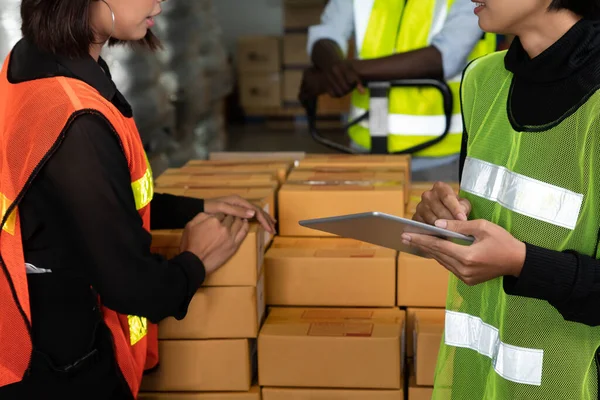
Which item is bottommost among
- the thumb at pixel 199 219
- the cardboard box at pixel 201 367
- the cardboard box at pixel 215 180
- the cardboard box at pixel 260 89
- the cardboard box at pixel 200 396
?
the cardboard box at pixel 260 89

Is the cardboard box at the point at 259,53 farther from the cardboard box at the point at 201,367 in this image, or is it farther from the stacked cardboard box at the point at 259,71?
the cardboard box at the point at 201,367

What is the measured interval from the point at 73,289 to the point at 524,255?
85 centimetres

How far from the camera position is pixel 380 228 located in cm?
152

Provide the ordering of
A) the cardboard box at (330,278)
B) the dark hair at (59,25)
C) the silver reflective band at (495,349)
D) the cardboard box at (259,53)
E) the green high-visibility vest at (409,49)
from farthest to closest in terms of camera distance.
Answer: the cardboard box at (259,53) < the green high-visibility vest at (409,49) < the cardboard box at (330,278) < the dark hair at (59,25) < the silver reflective band at (495,349)

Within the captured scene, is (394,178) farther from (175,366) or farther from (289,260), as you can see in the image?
(175,366)

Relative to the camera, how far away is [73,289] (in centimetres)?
172

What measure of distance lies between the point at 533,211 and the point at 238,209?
2.84ft

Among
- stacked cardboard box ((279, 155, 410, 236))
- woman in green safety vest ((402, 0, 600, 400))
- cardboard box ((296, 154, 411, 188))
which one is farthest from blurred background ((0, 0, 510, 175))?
woman in green safety vest ((402, 0, 600, 400))

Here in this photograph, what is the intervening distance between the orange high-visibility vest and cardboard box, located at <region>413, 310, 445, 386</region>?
89 centimetres

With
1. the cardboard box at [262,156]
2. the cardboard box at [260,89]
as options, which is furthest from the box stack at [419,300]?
the cardboard box at [260,89]

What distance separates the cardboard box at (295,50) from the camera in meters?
10.0

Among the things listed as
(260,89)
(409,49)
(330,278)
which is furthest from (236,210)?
(260,89)

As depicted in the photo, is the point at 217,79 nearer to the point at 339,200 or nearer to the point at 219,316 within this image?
the point at 339,200

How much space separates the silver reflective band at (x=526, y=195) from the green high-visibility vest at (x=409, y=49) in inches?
65.8
